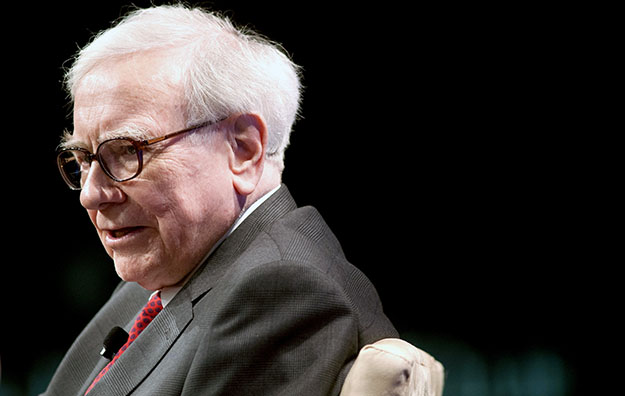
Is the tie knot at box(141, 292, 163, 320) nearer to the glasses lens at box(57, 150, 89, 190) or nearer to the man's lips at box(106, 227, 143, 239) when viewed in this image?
the man's lips at box(106, 227, 143, 239)

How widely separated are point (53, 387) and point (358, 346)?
40.7 inches

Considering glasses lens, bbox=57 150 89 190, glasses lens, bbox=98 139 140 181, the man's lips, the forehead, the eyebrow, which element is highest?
the forehead

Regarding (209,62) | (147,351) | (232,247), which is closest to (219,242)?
(232,247)

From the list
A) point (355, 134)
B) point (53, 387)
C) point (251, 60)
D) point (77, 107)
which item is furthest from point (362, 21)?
point (53, 387)

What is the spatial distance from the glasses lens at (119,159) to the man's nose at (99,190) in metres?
0.02

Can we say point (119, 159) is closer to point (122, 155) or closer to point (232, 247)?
point (122, 155)

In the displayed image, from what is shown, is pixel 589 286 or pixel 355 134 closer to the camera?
pixel 589 286

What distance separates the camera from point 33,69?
3.01 m

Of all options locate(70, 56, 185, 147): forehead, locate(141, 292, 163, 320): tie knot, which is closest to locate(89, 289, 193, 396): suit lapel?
locate(141, 292, 163, 320): tie knot

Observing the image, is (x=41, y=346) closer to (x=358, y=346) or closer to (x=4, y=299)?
(x=4, y=299)

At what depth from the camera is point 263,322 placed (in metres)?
1.23

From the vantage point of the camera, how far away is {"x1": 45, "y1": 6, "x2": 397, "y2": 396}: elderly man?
137 cm

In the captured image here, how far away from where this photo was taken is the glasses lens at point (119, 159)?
1462 mm

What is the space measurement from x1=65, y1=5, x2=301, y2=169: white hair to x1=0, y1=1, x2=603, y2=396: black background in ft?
3.65
